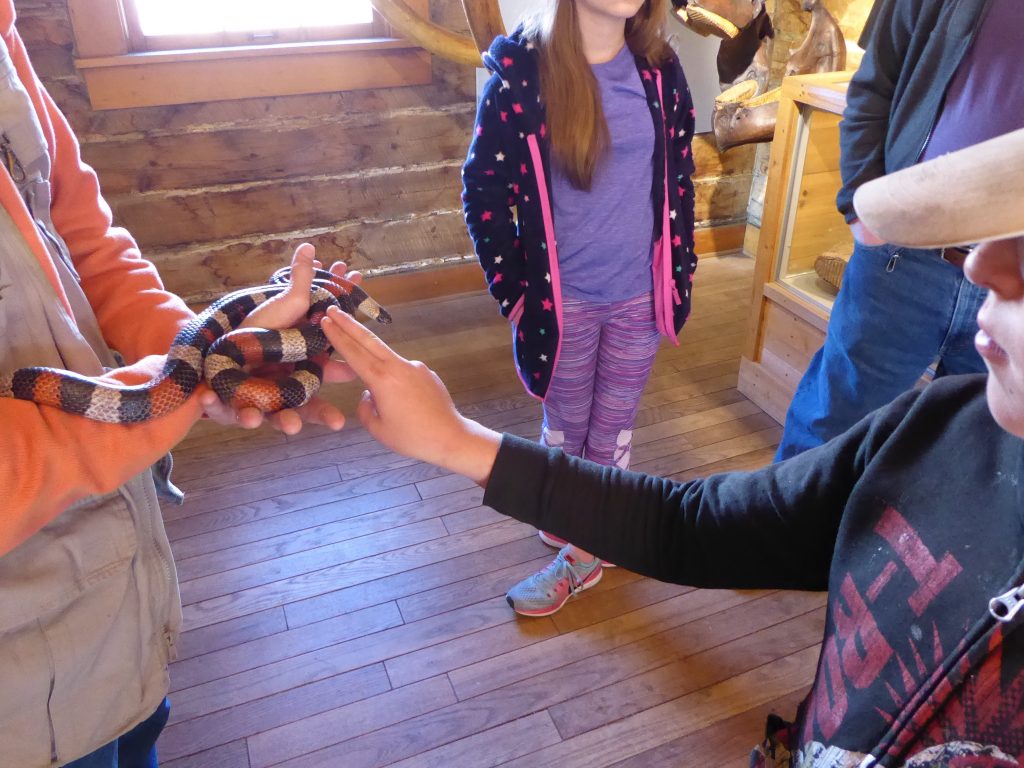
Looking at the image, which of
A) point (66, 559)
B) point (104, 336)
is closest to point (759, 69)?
point (104, 336)

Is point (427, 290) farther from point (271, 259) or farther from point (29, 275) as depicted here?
point (29, 275)

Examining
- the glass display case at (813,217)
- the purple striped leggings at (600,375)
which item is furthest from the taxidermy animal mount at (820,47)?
the purple striped leggings at (600,375)

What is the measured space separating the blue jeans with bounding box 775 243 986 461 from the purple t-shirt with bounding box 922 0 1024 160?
287mm

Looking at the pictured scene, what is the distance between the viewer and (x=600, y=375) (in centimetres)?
212

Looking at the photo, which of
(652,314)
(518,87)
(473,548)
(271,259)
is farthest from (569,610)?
(271,259)

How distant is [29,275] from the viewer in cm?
91

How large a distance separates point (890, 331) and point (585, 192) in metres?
Result: 0.86

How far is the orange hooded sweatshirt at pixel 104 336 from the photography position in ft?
2.75

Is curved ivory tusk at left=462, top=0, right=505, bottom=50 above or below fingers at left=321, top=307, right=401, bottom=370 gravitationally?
above

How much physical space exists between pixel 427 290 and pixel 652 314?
2.32m

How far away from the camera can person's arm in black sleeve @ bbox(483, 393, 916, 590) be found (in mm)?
941

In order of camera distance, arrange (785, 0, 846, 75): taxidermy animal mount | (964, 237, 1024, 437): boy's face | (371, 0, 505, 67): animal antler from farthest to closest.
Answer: (371, 0, 505, 67): animal antler < (785, 0, 846, 75): taxidermy animal mount < (964, 237, 1024, 437): boy's face

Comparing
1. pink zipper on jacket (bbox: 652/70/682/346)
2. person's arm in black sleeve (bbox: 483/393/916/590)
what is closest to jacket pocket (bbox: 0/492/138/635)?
person's arm in black sleeve (bbox: 483/393/916/590)

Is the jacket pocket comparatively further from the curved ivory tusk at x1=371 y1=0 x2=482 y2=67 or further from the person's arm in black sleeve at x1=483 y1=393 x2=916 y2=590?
the curved ivory tusk at x1=371 y1=0 x2=482 y2=67
